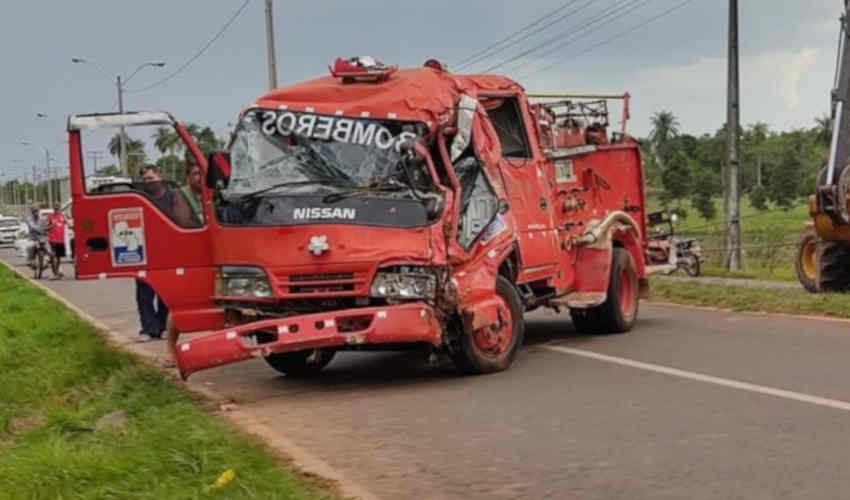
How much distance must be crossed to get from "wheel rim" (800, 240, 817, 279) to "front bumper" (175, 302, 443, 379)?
39.5ft

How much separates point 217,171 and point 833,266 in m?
11.6

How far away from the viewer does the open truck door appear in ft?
31.2

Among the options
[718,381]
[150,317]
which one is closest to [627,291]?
[718,381]

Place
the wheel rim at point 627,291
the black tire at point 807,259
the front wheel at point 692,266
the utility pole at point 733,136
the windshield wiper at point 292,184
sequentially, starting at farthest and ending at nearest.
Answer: the utility pole at point 733,136 < the front wheel at point 692,266 < the black tire at point 807,259 < the wheel rim at point 627,291 < the windshield wiper at point 292,184

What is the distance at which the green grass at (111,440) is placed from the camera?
6219 mm

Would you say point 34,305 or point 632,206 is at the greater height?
point 632,206

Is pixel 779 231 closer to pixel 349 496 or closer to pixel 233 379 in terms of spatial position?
pixel 233 379

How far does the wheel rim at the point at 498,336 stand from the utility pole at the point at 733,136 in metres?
20.2

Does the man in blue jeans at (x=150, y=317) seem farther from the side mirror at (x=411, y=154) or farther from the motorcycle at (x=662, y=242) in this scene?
the motorcycle at (x=662, y=242)

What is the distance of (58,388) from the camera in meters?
11.3

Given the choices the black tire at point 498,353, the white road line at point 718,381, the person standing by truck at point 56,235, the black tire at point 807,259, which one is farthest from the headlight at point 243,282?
the person standing by truck at point 56,235

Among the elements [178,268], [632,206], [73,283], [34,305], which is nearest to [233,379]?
[178,268]

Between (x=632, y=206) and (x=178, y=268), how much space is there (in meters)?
6.32

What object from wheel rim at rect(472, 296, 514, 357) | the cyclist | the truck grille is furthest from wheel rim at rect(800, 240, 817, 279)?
the cyclist
